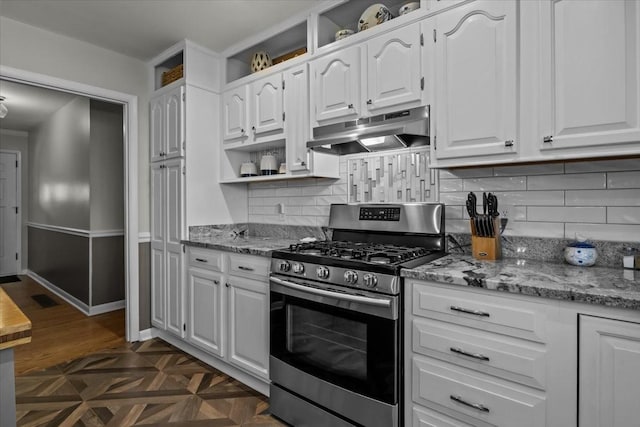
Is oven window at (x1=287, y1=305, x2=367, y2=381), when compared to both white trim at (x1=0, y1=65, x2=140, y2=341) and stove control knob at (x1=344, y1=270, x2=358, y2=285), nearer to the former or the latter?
stove control knob at (x1=344, y1=270, x2=358, y2=285)

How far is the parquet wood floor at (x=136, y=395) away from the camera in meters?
2.08

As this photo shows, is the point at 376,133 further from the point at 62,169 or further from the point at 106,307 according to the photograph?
the point at 62,169

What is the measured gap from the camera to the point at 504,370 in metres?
1.38

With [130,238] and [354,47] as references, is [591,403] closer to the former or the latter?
[354,47]

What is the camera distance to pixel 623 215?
1.65 metres

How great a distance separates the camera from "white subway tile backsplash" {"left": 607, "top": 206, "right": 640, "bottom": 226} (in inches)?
64.1

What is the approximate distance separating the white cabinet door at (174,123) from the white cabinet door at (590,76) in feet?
8.18

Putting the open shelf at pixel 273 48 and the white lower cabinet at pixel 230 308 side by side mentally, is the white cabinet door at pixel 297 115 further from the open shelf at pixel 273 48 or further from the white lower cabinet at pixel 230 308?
the white lower cabinet at pixel 230 308

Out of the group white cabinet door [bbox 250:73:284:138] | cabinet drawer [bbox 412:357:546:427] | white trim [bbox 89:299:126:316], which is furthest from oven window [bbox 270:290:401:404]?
white trim [bbox 89:299:126:316]

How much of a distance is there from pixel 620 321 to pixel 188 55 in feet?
10.2

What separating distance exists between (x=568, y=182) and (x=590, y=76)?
1.73 ft

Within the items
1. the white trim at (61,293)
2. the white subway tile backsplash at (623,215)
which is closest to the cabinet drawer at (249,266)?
the white subway tile backsplash at (623,215)

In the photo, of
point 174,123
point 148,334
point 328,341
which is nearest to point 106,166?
point 174,123

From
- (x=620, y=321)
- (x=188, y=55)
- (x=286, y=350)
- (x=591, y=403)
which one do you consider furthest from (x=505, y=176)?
(x=188, y=55)
